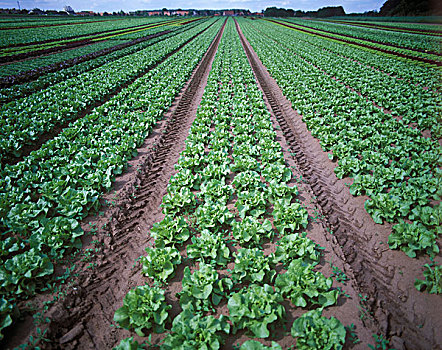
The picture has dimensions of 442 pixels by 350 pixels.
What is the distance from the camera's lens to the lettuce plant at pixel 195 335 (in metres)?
3.71

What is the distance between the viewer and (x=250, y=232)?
19.1 ft

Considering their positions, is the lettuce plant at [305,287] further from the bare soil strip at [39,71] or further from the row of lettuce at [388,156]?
the bare soil strip at [39,71]

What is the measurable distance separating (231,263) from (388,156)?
773 cm

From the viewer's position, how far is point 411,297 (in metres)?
4.80

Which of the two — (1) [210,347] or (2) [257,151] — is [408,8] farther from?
(1) [210,347]

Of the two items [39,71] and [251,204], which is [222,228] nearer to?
[251,204]

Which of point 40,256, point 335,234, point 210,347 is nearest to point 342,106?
point 335,234

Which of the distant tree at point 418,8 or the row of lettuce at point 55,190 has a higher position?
the distant tree at point 418,8

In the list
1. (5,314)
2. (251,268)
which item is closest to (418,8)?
(251,268)

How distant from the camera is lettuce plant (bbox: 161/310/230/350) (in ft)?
12.2

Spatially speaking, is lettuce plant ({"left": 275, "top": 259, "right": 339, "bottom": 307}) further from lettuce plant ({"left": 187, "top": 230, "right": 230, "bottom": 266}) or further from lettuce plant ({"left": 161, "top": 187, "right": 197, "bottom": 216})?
lettuce plant ({"left": 161, "top": 187, "right": 197, "bottom": 216})

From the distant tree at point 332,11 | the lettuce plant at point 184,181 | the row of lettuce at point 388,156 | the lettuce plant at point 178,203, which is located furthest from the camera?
the distant tree at point 332,11

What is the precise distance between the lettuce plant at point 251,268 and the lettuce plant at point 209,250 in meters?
0.45

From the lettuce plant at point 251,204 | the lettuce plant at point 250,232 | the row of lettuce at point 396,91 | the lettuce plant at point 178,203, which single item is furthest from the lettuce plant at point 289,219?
the row of lettuce at point 396,91
